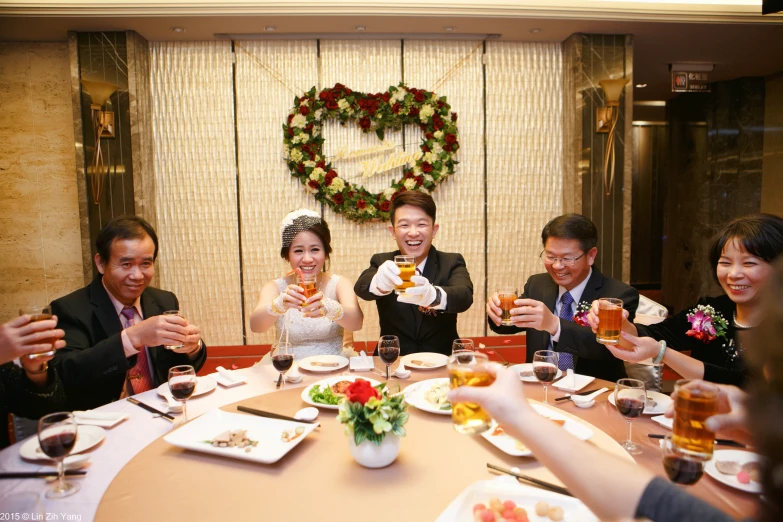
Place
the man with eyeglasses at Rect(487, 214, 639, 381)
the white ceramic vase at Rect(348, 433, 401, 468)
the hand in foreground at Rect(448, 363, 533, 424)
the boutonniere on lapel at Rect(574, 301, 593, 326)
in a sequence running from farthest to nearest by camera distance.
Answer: the boutonniere on lapel at Rect(574, 301, 593, 326) → the man with eyeglasses at Rect(487, 214, 639, 381) → the white ceramic vase at Rect(348, 433, 401, 468) → the hand in foreground at Rect(448, 363, 533, 424)

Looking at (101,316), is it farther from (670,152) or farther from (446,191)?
(670,152)

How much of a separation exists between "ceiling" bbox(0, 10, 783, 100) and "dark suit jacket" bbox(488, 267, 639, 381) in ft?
9.60

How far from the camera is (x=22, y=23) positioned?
448 cm

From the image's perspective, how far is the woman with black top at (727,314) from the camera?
1.94m

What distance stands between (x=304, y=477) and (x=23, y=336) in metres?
1.07

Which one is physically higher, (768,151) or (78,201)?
(768,151)

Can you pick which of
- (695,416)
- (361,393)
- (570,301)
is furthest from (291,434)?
(570,301)

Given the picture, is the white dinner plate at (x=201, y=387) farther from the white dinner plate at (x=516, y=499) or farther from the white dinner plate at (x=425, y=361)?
the white dinner plate at (x=516, y=499)

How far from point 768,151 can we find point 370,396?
288 inches

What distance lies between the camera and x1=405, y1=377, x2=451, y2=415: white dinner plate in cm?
166

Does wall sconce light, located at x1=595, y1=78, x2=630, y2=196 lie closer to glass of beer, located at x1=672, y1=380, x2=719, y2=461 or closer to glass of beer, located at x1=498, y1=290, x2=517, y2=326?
glass of beer, located at x1=498, y1=290, x2=517, y2=326

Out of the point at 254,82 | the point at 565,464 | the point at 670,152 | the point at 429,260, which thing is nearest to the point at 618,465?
the point at 565,464

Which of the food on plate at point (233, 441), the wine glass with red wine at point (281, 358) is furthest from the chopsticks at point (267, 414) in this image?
the wine glass with red wine at point (281, 358)

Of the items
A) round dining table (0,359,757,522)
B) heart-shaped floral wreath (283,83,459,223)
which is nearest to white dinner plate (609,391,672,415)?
round dining table (0,359,757,522)
